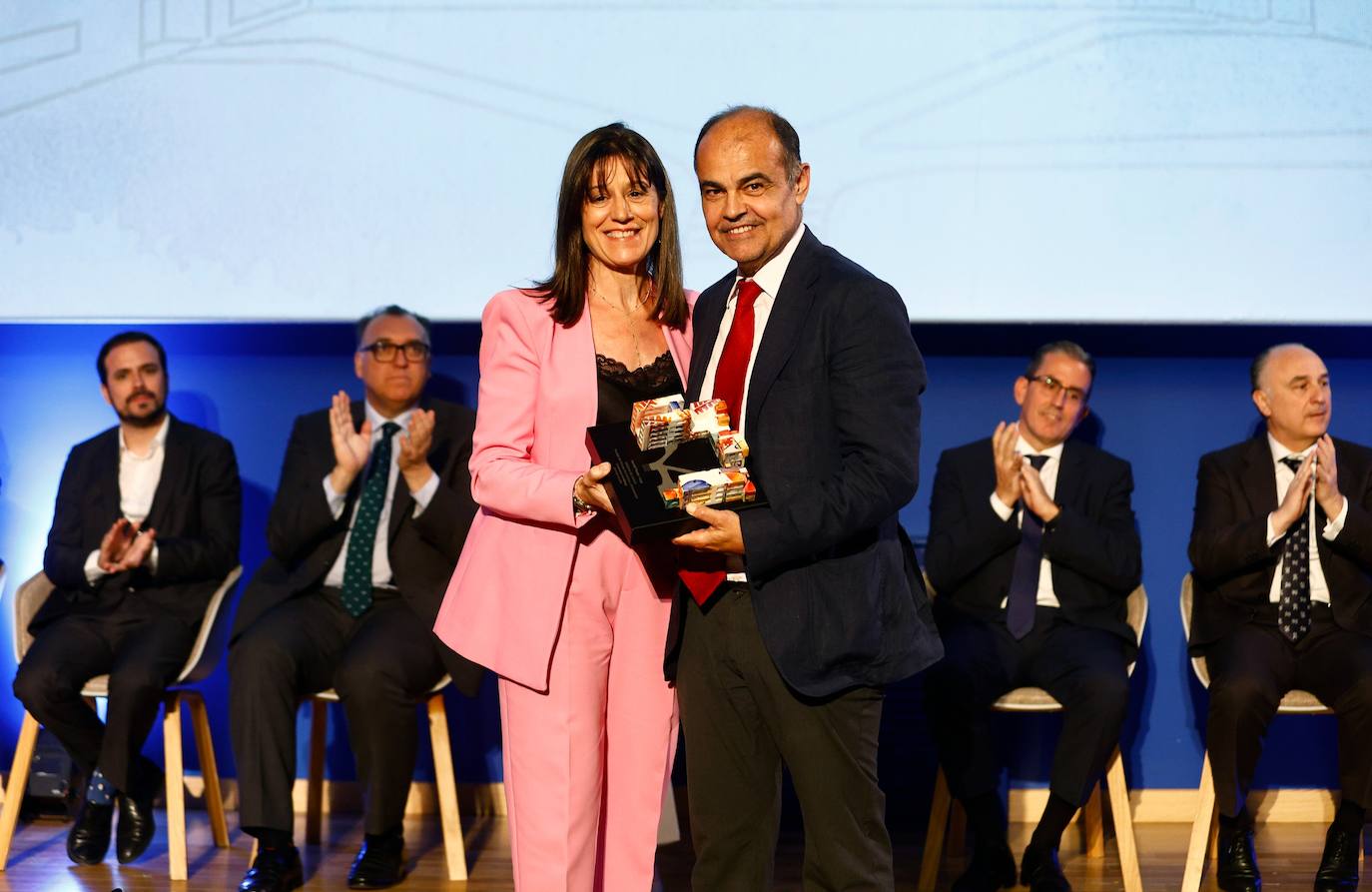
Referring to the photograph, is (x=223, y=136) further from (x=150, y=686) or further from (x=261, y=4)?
(x=150, y=686)

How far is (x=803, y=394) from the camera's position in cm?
239

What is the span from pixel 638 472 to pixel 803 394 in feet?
1.01

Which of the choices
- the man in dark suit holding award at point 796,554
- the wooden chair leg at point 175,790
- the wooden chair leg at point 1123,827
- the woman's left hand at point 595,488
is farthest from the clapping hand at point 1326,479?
the wooden chair leg at point 175,790

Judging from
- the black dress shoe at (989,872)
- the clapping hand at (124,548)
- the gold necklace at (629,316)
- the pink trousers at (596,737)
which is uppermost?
the gold necklace at (629,316)

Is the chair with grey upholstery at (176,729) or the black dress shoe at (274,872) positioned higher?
the chair with grey upholstery at (176,729)

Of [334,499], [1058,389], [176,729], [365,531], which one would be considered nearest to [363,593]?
[365,531]

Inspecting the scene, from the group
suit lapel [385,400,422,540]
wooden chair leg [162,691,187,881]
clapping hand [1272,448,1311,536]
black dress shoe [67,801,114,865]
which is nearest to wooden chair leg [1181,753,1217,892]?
clapping hand [1272,448,1311,536]

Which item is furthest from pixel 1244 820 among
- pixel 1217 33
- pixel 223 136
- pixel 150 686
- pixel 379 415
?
pixel 223 136

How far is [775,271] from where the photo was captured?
249cm

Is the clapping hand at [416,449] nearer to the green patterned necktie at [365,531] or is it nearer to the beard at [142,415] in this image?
the green patterned necktie at [365,531]

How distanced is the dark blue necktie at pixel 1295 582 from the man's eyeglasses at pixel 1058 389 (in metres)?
0.65

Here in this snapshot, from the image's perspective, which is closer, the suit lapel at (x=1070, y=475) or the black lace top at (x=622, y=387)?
the black lace top at (x=622, y=387)

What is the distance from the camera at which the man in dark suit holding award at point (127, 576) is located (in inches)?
168

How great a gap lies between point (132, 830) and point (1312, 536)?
359 cm
